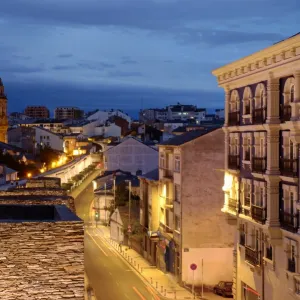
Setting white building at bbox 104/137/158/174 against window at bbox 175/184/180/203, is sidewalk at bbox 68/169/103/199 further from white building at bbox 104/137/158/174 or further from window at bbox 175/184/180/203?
window at bbox 175/184/180/203

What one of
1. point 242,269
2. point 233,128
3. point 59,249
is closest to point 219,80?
point 233,128

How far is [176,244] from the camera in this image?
38406 mm

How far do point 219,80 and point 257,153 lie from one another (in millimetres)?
5770

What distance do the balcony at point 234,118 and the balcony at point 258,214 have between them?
4171mm

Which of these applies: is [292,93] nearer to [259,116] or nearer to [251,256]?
[259,116]

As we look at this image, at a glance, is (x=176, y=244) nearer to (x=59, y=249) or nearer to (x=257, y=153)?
(x=257, y=153)

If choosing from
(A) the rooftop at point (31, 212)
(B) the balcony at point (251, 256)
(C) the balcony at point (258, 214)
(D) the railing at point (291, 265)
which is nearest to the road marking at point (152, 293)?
(B) the balcony at point (251, 256)

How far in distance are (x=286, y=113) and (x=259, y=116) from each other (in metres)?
2.15

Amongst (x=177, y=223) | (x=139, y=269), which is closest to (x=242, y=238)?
(x=177, y=223)

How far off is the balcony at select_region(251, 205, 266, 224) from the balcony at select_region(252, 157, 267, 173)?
1.44 m

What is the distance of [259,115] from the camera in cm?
2677

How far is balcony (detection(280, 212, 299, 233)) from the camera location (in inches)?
936

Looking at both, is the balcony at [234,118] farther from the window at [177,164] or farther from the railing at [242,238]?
the window at [177,164]

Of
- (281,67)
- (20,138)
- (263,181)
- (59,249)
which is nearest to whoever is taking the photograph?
(59,249)
